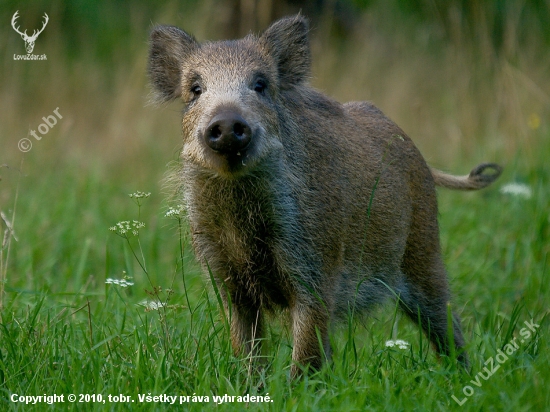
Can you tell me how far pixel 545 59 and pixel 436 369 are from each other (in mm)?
6996

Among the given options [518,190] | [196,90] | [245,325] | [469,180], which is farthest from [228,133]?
[518,190]

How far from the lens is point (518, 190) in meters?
7.30

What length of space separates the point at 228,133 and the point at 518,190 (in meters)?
4.24

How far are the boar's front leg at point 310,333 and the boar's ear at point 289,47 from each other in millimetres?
1344

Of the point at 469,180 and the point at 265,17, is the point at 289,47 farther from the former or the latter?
the point at 265,17

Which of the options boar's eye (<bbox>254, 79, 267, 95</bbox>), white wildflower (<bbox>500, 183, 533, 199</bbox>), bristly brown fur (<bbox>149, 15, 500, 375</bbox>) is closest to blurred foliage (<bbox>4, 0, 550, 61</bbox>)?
white wildflower (<bbox>500, 183, 533, 199</bbox>)

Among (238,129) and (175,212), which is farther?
(175,212)

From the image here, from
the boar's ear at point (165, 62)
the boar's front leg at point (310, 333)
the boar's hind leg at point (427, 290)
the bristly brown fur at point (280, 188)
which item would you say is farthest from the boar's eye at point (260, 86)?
the boar's hind leg at point (427, 290)

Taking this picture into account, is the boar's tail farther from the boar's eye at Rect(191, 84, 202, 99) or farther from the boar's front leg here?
the boar's eye at Rect(191, 84, 202, 99)

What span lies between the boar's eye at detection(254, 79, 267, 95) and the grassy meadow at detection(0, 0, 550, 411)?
2.45 feet

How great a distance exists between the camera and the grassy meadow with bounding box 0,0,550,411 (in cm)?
380

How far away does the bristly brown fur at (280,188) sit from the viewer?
423 cm

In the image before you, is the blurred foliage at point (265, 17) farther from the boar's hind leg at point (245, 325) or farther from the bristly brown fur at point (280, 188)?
the boar's hind leg at point (245, 325)

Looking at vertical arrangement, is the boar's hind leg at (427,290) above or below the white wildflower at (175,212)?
below
